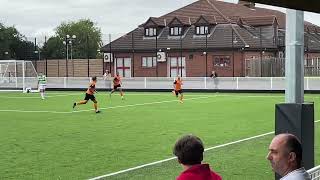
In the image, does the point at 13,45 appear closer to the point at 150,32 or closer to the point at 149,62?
the point at 150,32

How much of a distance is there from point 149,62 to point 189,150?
63558 millimetres

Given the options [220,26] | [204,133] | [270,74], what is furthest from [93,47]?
[204,133]

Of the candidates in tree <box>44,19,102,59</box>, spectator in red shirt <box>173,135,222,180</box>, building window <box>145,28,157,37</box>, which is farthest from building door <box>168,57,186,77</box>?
spectator in red shirt <box>173,135,222,180</box>

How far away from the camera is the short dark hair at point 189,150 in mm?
4312

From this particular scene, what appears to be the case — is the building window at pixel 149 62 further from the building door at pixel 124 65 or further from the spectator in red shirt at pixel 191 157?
the spectator in red shirt at pixel 191 157

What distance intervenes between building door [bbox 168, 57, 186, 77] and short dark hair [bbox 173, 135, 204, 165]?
62.2m

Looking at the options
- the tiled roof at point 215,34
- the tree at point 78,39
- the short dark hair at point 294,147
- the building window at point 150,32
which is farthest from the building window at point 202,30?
the short dark hair at point 294,147

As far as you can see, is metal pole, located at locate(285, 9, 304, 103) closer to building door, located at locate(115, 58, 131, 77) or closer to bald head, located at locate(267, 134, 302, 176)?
bald head, located at locate(267, 134, 302, 176)

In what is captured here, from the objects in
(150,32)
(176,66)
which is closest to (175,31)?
(150,32)

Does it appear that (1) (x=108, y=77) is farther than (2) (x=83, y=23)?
No

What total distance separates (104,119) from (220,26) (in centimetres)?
4627

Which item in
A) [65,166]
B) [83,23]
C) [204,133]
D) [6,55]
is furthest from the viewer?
[83,23]

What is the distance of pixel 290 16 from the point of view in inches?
288

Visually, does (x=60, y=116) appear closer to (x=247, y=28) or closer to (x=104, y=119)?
(x=104, y=119)
